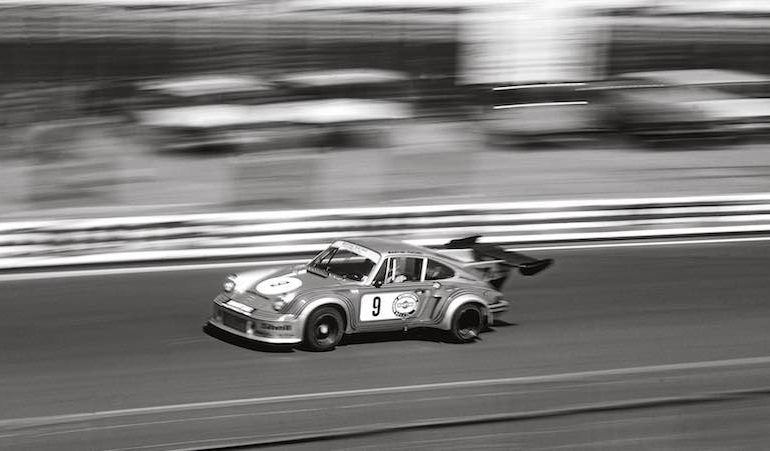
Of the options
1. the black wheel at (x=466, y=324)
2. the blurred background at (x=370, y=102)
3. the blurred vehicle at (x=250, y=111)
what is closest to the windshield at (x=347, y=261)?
the black wheel at (x=466, y=324)

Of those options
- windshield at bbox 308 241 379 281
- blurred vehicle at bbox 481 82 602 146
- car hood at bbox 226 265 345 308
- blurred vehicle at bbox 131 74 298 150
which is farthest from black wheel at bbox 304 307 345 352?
blurred vehicle at bbox 481 82 602 146

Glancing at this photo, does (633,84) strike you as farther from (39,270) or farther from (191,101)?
(39,270)

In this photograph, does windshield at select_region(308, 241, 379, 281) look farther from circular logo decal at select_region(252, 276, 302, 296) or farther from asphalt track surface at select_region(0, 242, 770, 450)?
asphalt track surface at select_region(0, 242, 770, 450)

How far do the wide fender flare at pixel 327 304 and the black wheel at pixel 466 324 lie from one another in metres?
1.06

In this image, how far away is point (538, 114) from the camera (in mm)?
21609

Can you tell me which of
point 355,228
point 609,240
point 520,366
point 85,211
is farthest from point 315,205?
point 520,366

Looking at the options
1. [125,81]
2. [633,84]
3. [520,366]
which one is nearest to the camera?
[520,366]

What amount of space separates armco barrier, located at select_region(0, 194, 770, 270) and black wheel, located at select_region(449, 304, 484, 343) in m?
4.67

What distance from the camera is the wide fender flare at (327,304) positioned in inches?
364

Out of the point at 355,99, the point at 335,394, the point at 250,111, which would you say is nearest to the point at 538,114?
the point at 355,99

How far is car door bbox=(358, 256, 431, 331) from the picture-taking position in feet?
31.6

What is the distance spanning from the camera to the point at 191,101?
19.5 metres

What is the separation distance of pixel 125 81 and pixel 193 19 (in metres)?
1.80

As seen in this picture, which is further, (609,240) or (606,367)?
(609,240)
